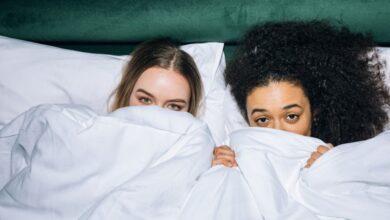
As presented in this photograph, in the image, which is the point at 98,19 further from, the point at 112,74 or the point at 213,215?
the point at 213,215

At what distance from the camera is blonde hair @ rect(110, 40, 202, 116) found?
1347 millimetres

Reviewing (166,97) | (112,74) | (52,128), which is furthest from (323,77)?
(52,128)

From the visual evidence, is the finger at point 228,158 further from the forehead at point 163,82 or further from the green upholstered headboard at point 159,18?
the green upholstered headboard at point 159,18

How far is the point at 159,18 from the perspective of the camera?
4.72 feet

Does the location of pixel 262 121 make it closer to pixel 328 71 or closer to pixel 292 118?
pixel 292 118

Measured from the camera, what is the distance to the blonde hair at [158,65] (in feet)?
4.42

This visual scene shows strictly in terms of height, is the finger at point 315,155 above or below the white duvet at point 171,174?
above

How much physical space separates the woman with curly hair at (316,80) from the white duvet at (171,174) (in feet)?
0.30

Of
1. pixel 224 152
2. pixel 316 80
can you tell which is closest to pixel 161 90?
pixel 224 152

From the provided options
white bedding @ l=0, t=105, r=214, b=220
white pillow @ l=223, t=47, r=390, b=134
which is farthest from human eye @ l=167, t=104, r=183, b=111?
white pillow @ l=223, t=47, r=390, b=134

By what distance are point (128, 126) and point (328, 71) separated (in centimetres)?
75

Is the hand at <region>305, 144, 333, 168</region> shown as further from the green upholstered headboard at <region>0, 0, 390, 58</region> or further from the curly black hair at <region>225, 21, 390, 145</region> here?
the green upholstered headboard at <region>0, 0, 390, 58</region>

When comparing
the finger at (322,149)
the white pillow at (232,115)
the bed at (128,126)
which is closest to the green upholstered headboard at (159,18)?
the bed at (128,126)

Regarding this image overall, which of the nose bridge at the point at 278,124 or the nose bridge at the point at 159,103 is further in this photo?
the nose bridge at the point at 159,103
